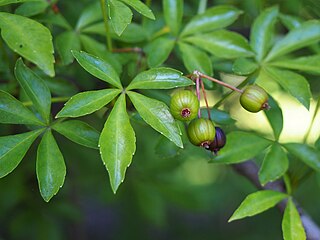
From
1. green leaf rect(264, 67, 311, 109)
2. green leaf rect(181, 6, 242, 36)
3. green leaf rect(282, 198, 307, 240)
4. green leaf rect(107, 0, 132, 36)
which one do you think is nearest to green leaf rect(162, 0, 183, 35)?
green leaf rect(181, 6, 242, 36)

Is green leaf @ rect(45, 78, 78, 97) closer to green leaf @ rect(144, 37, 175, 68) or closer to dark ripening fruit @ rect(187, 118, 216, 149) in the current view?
green leaf @ rect(144, 37, 175, 68)

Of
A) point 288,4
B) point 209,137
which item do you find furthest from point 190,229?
point 209,137

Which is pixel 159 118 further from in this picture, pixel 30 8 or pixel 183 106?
pixel 30 8

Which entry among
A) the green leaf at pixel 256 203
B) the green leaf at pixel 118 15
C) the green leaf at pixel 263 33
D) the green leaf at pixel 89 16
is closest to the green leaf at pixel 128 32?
the green leaf at pixel 89 16

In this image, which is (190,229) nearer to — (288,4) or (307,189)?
(307,189)

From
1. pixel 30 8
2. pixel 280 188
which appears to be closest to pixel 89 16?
pixel 30 8
